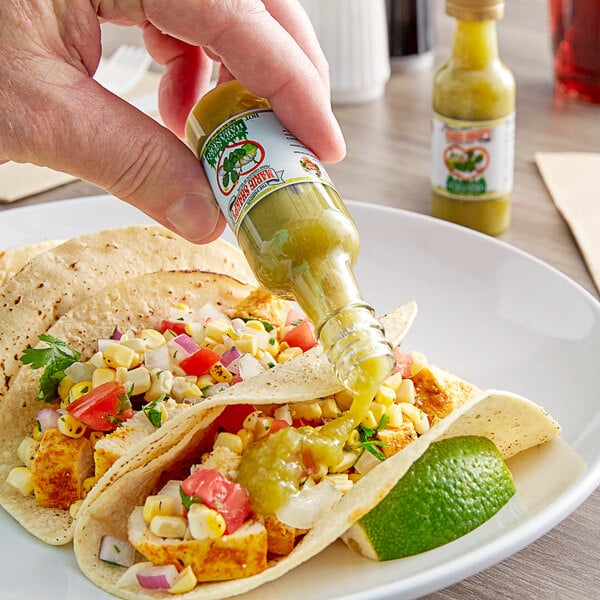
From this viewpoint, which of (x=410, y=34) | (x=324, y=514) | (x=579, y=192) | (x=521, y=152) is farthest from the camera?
(x=410, y=34)

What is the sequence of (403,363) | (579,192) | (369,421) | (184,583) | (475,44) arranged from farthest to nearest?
(579,192)
(475,44)
(403,363)
(369,421)
(184,583)

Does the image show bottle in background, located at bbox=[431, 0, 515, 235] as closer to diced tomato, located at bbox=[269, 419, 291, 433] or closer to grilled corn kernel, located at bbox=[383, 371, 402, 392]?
grilled corn kernel, located at bbox=[383, 371, 402, 392]

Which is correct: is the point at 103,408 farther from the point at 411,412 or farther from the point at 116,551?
the point at 411,412

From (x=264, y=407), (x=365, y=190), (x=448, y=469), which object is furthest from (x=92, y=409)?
(x=365, y=190)

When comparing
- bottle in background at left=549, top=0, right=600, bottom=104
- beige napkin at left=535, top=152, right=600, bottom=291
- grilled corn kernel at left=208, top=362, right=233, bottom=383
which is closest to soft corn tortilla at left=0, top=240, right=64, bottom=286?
grilled corn kernel at left=208, top=362, right=233, bottom=383

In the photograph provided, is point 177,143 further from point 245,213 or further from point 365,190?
point 365,190

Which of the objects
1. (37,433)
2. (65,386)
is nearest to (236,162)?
(65,386)
